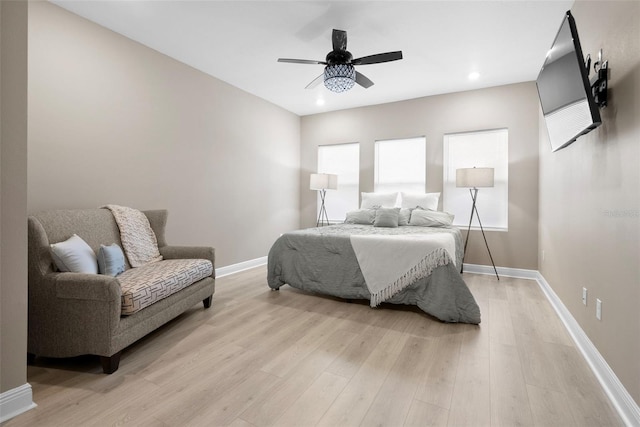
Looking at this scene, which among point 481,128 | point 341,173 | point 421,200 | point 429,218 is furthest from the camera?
point 341,173

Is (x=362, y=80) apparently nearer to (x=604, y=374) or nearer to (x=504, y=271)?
(x=604, y=374)

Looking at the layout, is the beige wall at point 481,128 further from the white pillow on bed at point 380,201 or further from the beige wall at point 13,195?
the beige wall at point 13,195

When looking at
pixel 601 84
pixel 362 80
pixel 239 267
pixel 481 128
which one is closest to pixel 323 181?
pixel 239 267

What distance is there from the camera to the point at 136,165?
130 inches

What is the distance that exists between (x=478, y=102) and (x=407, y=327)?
378 cm

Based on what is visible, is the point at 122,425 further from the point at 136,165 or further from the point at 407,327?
the point at 136,165

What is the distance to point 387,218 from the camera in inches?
172

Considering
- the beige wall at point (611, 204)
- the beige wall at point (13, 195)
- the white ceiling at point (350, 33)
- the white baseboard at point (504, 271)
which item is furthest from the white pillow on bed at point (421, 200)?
the beige wall at point (13, 195)

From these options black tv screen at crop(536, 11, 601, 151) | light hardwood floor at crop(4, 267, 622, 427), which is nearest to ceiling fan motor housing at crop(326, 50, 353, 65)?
black tv screen at crop(536, 11, 601, 151)

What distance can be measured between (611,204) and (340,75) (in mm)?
2319

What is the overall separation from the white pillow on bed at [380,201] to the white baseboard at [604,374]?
2.64 m

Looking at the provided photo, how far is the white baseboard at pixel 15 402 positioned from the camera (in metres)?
1.46

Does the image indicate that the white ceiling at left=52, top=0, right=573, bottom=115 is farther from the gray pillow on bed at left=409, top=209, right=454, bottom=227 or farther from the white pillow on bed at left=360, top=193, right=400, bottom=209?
the gray pillow on bed at left=409, top=209, right=454, bottom=227

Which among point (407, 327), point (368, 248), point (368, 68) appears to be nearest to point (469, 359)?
point (407, 327)
